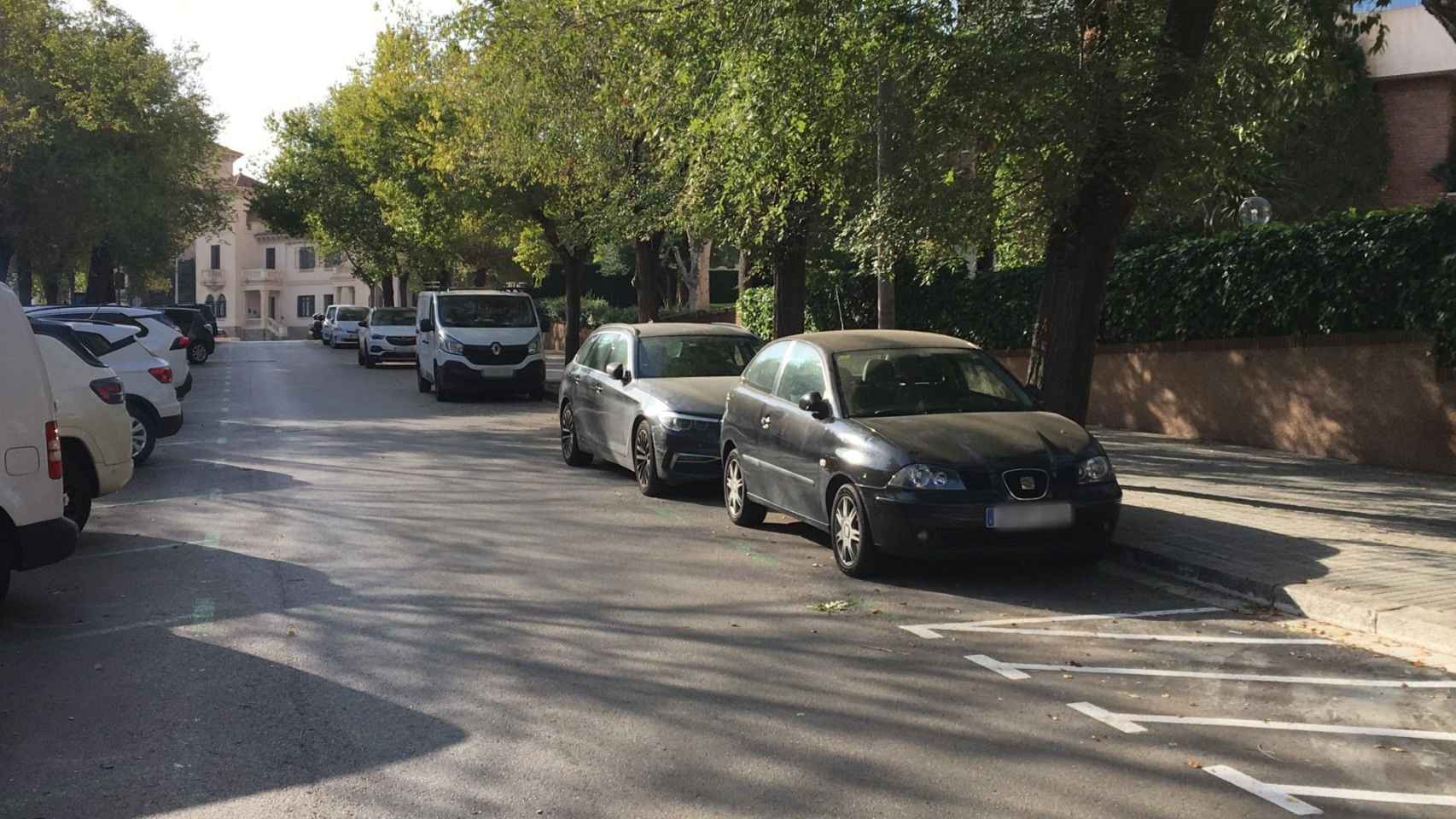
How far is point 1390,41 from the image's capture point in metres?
29.5

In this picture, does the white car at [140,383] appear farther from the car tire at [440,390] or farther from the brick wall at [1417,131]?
the brick wall at [1417,131]

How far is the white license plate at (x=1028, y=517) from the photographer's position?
8273 millimetres

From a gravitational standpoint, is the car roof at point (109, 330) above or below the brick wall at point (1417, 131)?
below

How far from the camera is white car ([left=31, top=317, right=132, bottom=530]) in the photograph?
10.3 metres

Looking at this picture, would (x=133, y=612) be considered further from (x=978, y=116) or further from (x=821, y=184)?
(x=821, y=184)

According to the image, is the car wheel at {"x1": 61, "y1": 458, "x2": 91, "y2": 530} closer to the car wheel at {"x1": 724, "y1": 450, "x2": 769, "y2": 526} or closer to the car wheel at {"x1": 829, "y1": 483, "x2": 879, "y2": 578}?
the car wheel at {"x1": 724, "y1": 450, "x2": 769, "y2": 526}

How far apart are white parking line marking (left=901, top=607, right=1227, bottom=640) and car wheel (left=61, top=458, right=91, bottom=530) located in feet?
21.1

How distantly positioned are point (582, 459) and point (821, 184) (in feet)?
12.8

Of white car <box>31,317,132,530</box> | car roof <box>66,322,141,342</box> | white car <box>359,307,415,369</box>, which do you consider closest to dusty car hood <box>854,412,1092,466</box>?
white car <box>31,317,132,530</box>

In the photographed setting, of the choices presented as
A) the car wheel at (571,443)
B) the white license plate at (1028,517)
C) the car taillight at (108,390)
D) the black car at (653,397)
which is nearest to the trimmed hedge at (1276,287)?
the black car at (653,397)

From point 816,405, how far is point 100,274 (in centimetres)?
4597

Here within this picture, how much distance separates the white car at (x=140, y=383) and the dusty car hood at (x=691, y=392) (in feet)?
18.2

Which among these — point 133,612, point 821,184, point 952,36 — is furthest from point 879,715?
point 821,184

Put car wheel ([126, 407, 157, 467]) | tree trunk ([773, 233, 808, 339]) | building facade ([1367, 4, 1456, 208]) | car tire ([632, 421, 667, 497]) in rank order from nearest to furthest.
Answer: car tire ([632, 421, 667, 497]) → car wheel ([126, 407, 157, 467]) → tree trunk ([773, 233, 808, 339]) → building facade ([1367, 4, 1456, 208])
